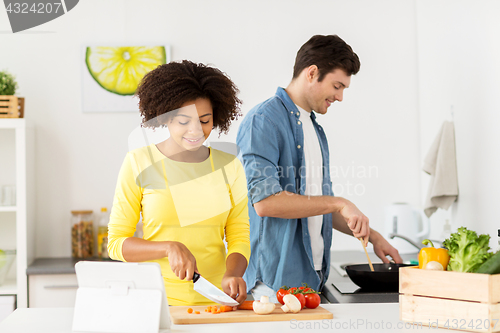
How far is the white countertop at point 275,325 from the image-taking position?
3.18 feet

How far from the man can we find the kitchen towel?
728 mm

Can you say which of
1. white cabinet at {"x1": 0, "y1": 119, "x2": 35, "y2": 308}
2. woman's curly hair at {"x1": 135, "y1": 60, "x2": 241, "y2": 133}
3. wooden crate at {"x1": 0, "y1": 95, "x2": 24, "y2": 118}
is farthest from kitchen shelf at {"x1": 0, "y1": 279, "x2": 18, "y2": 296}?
woman's curly hair at {"x1": 135, "y1": 60, "x2": 241, "y2": 133}

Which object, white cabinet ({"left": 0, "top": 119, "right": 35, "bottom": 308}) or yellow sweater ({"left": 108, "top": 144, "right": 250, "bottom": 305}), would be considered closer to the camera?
yellow sweater ({"left": 108, "top": 144, "right": 250, "bottom": 305})

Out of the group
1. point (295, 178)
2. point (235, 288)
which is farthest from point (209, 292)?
point (295, 178)

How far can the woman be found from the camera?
118 centimetres

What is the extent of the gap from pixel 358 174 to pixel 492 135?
0.83 m

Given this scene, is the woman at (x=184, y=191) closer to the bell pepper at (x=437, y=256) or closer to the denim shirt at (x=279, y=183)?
the denim shirt at (x=279, y=183)

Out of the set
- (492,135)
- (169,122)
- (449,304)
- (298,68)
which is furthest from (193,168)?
(492,135)

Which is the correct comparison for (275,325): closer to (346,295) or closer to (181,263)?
(181,263)

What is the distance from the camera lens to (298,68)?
1.59 meters

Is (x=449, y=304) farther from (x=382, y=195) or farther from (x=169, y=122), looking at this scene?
(x=382, y=195)

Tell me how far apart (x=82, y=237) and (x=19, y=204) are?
0.35 m

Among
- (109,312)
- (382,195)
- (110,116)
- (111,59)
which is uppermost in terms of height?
(111,59)

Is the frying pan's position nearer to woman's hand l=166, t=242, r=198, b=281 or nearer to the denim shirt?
the denim shirt
